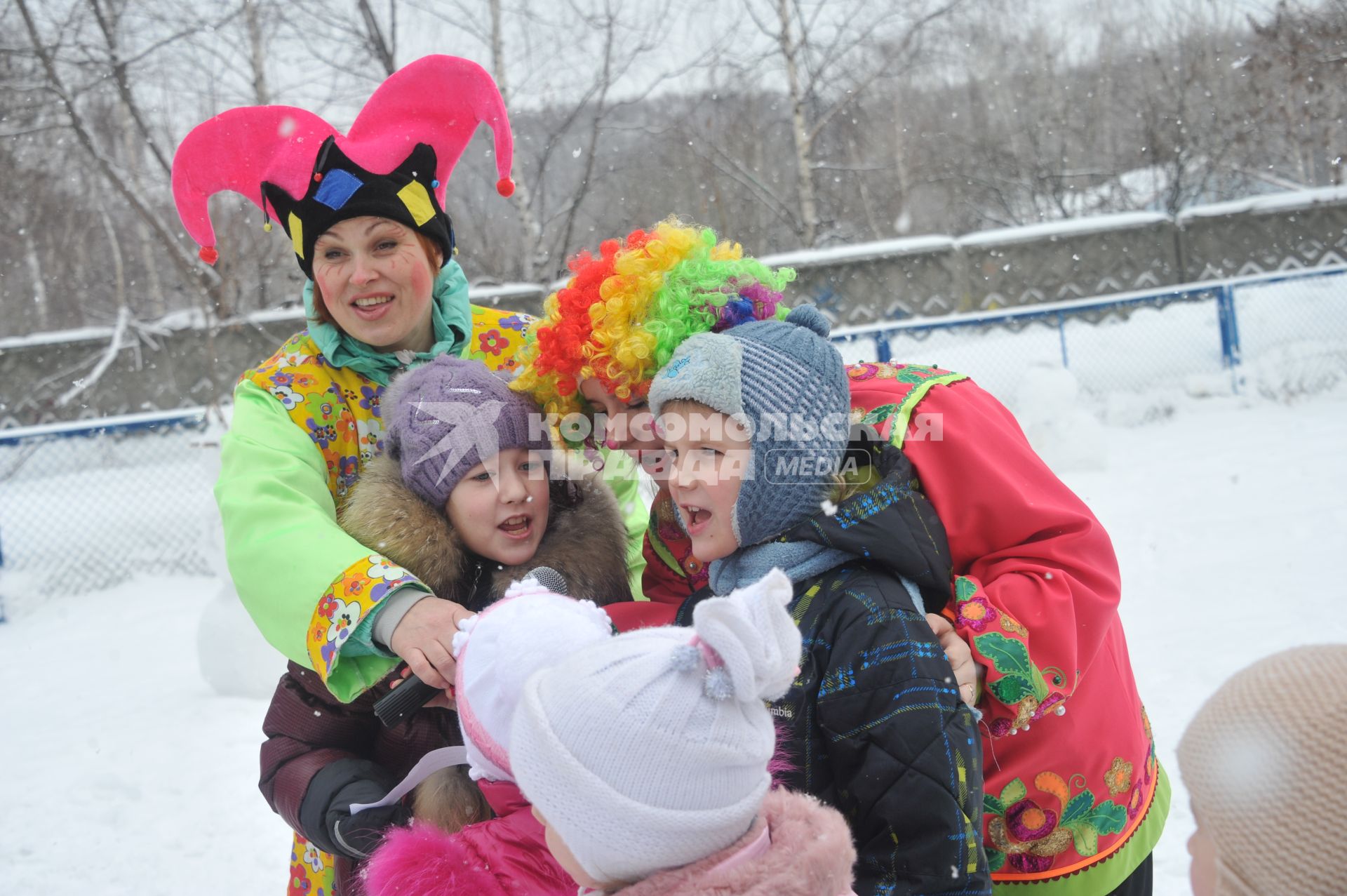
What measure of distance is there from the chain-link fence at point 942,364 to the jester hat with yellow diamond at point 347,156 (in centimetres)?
462

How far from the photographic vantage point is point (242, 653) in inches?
203

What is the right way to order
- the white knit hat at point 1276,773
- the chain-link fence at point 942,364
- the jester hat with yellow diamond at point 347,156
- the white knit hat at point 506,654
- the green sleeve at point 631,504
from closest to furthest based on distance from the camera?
the white knit hat at point 1276,773, the white knit hat at point 506,654, the jester hat with yellow diamond at point 347,156, the green sleeve at point 631,504, the chain-link fence at point 942,364

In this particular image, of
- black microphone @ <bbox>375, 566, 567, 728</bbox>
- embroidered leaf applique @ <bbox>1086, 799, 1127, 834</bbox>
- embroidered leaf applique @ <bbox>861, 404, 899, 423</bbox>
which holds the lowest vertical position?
embroidered leaf applique @ <bbox>1086, 799, 1127, 834</bbox>

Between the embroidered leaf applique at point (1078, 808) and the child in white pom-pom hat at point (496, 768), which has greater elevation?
the child in white pom-pom hat at point (496, 768)

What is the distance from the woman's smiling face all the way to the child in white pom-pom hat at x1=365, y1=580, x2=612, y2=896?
965mm

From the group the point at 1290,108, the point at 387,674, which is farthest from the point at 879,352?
the point at 1290,108

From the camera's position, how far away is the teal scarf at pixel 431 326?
2074 millimetres

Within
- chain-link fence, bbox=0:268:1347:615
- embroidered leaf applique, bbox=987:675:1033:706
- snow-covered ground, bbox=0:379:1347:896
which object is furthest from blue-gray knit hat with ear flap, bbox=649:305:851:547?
chain-link fence, bbox=0:268:1347:615

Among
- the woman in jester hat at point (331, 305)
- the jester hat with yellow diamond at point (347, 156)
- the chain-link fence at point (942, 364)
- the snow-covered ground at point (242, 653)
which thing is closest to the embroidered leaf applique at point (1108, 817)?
the woman in jester hat at point (331, 305)

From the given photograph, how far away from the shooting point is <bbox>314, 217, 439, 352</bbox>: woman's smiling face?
2035 millimetres

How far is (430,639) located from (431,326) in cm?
92

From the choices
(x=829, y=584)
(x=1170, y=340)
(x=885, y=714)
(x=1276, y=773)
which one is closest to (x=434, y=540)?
(x=829, y=584)

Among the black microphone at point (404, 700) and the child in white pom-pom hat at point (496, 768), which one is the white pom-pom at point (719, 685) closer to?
the child in white pom-pom hat at point (496, 768)

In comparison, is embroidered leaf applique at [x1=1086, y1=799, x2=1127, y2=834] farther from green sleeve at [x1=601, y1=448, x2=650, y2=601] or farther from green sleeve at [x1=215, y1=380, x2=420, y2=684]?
green sleeve at [x1=215, y1=380, x2=420, y2=684]
